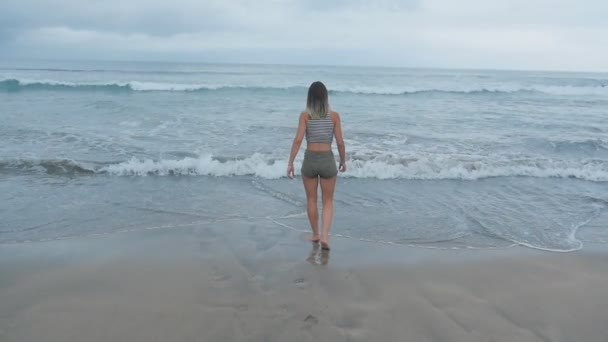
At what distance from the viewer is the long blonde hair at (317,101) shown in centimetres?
438

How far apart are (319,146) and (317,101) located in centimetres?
50

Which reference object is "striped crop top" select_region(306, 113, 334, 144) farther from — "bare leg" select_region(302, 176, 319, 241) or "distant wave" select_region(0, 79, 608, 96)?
"distant wave" select_region(0, 79, 608, 96)

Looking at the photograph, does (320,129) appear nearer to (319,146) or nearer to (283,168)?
(319,146)

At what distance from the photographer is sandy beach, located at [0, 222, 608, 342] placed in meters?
3.10

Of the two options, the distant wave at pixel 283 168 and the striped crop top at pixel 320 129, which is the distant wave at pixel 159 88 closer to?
the distant wave at pixel 283 168

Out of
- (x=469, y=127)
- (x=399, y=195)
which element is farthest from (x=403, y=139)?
(x=399, y=195)

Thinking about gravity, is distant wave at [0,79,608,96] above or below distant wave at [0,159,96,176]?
above

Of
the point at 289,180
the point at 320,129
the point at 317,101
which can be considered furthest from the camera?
the point at 289,180

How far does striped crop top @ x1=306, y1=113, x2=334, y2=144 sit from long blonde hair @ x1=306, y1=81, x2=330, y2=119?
0.04 metres

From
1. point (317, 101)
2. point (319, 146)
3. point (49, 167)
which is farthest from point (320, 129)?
point (49, 167)

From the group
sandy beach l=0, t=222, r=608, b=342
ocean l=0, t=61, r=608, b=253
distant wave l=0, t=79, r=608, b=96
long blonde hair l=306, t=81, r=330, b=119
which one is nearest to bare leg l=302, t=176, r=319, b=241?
sandy beach l=0, t=222, r=608, b=342

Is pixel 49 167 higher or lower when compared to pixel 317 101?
lower

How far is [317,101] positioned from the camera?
4.45 metres

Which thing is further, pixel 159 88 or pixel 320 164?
pixel 159 88
